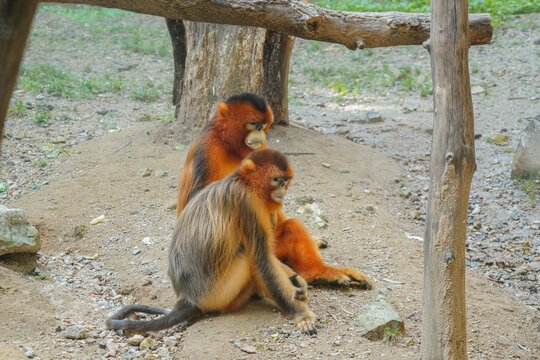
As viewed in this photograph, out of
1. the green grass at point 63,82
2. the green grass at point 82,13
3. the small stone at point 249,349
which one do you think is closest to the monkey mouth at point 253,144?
the small stone at point 249,349

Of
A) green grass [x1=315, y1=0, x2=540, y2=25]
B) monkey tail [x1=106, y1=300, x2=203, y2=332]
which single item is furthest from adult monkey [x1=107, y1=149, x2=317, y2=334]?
green grass [x1=315, y1=0, x2=540, y2=25]

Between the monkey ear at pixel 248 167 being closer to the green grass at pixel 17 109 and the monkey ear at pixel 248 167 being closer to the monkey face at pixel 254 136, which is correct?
the monkey face at pixel 254 136

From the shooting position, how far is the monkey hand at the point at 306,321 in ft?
13.7

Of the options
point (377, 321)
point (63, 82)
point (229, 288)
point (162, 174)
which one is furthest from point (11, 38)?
point (63, 82)

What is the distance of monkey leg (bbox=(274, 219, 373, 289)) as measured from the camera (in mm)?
4863

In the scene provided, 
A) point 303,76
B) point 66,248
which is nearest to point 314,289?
point 66,248

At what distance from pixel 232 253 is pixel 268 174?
0.69 meters

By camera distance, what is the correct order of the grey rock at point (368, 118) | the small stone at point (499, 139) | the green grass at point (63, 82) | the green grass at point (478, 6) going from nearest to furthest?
the small stone at point (499, 139), the grey rock at point (368, 118), the green grass at point (63, 82), the green grass at point (478, 6)

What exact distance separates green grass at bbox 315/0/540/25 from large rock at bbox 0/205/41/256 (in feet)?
33.9

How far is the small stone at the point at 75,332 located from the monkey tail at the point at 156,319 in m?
0.19

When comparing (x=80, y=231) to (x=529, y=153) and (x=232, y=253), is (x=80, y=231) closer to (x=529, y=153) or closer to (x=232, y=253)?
(x=232, y=253)

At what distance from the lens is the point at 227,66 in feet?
23.2

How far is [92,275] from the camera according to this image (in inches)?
213

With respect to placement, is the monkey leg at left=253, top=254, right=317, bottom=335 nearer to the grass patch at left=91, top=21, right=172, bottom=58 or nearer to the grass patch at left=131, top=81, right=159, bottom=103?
the grass patch at left=131, top=81, right=159, bottom=103
